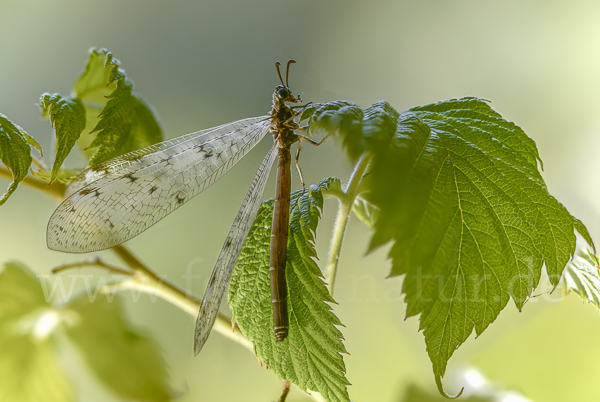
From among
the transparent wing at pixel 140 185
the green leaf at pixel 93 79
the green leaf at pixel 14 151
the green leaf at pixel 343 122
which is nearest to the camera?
the green leaf at pixel 343 122

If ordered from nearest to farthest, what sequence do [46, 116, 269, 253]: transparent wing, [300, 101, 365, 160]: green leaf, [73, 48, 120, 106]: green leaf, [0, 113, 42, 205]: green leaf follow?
[300, 101, 365, 160]: green leaf < [0, 113, 42, 205]: green leaf < [46, 116, 269, 253]: transparent wing < [73, 48, 120, 106]: green leaf

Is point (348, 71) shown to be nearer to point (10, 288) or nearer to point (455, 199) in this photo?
point (455, 199)

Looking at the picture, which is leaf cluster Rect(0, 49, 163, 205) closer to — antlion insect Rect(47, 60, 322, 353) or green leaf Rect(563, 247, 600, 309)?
antlion insect Rect(47, 60, 322, 353)

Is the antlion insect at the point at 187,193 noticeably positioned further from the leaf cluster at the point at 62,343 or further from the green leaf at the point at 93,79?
the leaf cluster at the point at 62,343

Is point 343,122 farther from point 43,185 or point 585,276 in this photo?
point 43,185

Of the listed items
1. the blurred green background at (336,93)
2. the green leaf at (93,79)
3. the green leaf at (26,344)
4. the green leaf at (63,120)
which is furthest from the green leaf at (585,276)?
the green leaf at (26,344)

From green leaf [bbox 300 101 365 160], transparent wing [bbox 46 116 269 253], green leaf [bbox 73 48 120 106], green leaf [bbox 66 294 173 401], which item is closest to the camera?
green leaf [bbox 300 101 365 160]

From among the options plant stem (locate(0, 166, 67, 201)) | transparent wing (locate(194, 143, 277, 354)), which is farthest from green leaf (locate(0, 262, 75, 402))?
transparent wing (locate(194, 143, 277, 354))

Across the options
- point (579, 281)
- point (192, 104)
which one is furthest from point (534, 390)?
point (192, 104)
